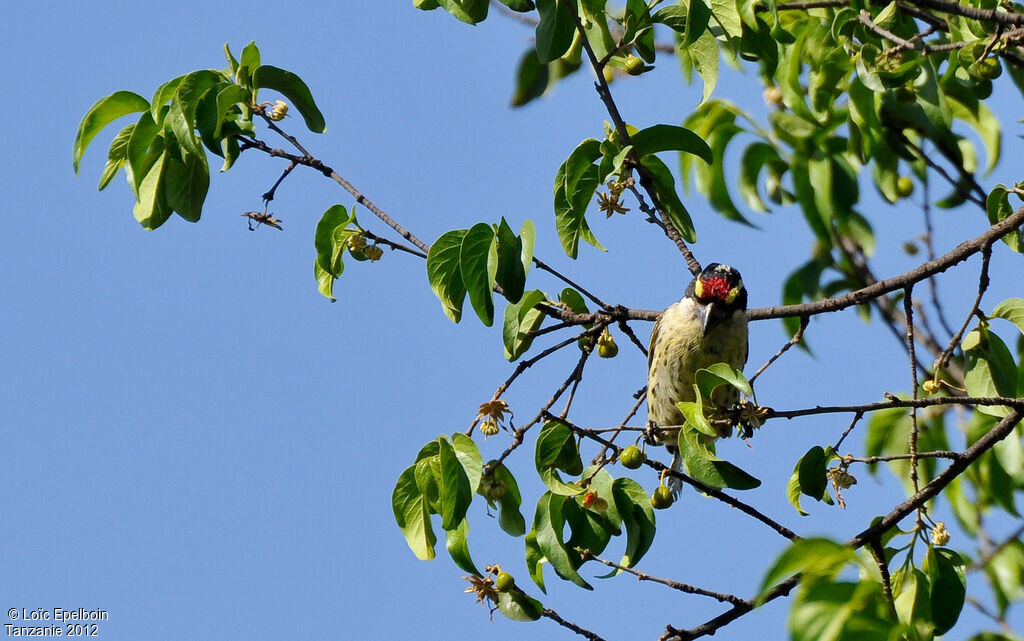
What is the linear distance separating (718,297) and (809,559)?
337 cm

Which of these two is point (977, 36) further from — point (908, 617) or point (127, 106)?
point (127, 106)

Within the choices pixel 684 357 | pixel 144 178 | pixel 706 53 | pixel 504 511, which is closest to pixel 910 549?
pixel 504 511

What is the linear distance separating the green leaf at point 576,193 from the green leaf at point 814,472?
94 centimetres

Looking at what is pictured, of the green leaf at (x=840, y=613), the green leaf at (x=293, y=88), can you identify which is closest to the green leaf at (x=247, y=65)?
the green leaf at (x=293, y=88)

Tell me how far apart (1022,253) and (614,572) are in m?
1.75

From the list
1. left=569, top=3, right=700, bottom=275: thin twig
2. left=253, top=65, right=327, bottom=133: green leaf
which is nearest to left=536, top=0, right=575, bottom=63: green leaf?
left=569, top=3, right=700, bottom=275: thin twig

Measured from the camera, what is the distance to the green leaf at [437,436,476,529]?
3.32 m

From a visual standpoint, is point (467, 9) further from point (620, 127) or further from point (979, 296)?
point (979, 296)

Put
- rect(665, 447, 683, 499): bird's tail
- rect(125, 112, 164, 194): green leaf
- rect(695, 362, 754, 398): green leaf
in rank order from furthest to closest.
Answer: rect(665, 447, 683, 499): bird's tail → rect(125, 112, 164, 194): green leaf → rect(695, 362, 754, 398): green leaf

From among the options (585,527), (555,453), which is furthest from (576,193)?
(585,527)

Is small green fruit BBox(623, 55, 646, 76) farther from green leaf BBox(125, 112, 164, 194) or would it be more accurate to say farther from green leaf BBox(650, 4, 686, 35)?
green leaf BBox(125, 112, 164, 194)

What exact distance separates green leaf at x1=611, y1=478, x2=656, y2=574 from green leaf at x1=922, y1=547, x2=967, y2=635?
836 mm

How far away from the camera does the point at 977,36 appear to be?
13.6 ft

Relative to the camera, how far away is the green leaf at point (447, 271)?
3.50 meters
